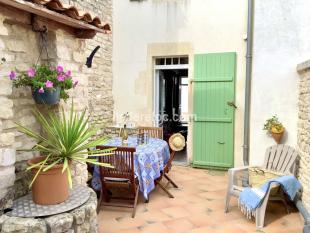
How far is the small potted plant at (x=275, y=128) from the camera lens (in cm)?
427

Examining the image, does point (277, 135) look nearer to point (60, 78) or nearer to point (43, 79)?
point (60, 78)

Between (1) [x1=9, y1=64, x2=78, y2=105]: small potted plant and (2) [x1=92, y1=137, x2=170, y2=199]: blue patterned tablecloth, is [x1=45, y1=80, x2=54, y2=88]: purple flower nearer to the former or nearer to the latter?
(1) [x1=9, y1=64, x2=78, y2=105]: small potted plant

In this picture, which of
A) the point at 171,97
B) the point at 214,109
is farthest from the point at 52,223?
the point at 171,97

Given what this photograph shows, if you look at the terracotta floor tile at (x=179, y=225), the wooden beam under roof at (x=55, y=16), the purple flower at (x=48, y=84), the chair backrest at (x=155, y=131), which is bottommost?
the terracotta floor tile at (x=179, y=225)

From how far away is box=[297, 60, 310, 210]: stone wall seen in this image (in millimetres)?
3654

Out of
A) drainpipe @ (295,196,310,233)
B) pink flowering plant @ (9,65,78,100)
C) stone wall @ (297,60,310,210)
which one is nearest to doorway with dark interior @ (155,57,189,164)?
stone wall @ (297,60,310,210)

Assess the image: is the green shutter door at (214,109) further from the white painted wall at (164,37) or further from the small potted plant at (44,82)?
the small potted plant at (44,82)

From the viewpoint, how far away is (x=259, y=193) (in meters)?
3.41

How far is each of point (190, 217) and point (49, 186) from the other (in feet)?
6.50

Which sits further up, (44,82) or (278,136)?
(44,82)

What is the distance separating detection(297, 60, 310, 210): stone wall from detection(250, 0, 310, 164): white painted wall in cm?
16

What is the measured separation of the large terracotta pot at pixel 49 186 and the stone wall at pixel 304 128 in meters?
2.89

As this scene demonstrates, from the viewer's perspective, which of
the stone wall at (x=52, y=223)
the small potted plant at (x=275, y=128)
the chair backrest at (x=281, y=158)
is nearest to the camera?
the stone wall at (x=52, y=223)

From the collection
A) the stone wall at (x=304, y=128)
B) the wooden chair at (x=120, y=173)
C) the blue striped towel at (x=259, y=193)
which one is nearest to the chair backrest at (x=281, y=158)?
the stone wall at (x=304, y=128)
